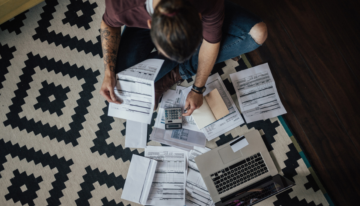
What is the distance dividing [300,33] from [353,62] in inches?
14.0

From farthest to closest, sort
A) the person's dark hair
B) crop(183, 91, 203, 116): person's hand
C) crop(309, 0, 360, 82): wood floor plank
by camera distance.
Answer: crop(309, 0, 360, 82): wood floor plank < crop(183, 91, 203, 116): person's hand < the person's dark hair

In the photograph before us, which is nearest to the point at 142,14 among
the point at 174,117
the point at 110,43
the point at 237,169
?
the point at 110,43

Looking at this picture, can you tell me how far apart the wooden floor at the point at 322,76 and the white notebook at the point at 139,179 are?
2.73 feet

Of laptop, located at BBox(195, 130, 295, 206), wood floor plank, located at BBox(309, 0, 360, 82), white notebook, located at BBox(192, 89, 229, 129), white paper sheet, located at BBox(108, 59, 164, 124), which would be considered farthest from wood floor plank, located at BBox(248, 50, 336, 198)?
white paper sheet, located at BBox(108, 59, 164, 124)

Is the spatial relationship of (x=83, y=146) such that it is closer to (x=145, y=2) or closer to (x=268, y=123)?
(x=145, y=2)

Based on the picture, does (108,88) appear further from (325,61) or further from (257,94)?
(325,61)

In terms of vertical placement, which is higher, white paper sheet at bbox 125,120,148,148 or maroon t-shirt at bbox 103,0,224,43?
maroon t-shirt at bbox 103,0,224,43

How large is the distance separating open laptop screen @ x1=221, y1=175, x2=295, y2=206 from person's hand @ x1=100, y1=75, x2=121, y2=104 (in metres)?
0.77

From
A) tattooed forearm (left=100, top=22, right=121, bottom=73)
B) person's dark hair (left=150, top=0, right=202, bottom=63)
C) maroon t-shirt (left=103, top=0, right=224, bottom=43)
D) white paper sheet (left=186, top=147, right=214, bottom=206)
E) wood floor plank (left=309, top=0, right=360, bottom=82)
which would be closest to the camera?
person's dark hair (left=150, top=0, right=202, bottom=63)

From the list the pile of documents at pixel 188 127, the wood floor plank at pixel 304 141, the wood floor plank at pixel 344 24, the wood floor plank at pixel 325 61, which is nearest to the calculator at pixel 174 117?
the pile of documents at pixel 188 127

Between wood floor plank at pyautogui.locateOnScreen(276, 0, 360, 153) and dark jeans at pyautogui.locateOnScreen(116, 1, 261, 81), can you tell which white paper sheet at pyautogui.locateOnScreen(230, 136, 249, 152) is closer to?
dark jeans at pyautogui.locateOnScreen(116, 1, 261, 81)

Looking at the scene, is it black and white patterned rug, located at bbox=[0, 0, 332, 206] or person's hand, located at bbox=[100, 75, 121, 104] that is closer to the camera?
person's hand, located at bbox=[100, 75, 121, 104]

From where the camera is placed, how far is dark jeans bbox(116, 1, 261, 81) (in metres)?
1.02

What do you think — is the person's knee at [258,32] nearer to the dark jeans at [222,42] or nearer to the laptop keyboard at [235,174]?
the dark jeans at [222,42]
